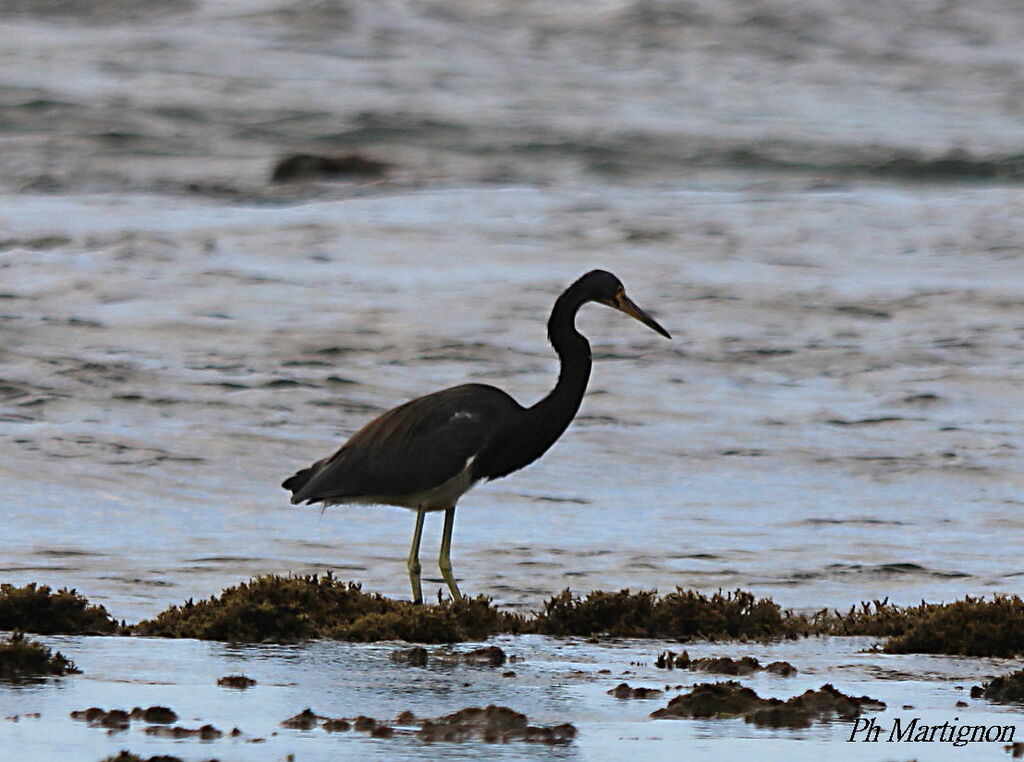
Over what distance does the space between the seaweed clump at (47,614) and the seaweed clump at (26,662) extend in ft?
4.01

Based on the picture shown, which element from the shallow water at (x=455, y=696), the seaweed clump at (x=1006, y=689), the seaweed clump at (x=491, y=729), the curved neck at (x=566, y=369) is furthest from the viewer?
the curved neck at (x=566, y=369)

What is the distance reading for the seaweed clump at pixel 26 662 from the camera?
676cm

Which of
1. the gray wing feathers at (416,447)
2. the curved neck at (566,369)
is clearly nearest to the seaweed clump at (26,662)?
the gray wing feathers at (416,447)

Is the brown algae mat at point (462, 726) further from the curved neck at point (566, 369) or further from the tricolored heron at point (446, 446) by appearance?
the curved neck at point (566, 369)

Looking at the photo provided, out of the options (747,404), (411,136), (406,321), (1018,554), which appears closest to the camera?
(1018,554)

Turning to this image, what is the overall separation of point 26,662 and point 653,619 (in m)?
3.01

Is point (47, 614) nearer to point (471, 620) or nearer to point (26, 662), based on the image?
point (26, 662)

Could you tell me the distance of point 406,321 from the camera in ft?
79.1

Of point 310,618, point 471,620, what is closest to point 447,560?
point 471,620

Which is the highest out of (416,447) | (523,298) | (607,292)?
(607,292)

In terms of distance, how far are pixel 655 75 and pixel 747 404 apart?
2706 centimetres

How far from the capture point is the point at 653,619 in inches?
342

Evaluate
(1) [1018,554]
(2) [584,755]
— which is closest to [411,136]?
(1) [1018,554]

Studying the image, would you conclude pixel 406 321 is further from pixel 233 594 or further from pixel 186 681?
pixel 186 681
